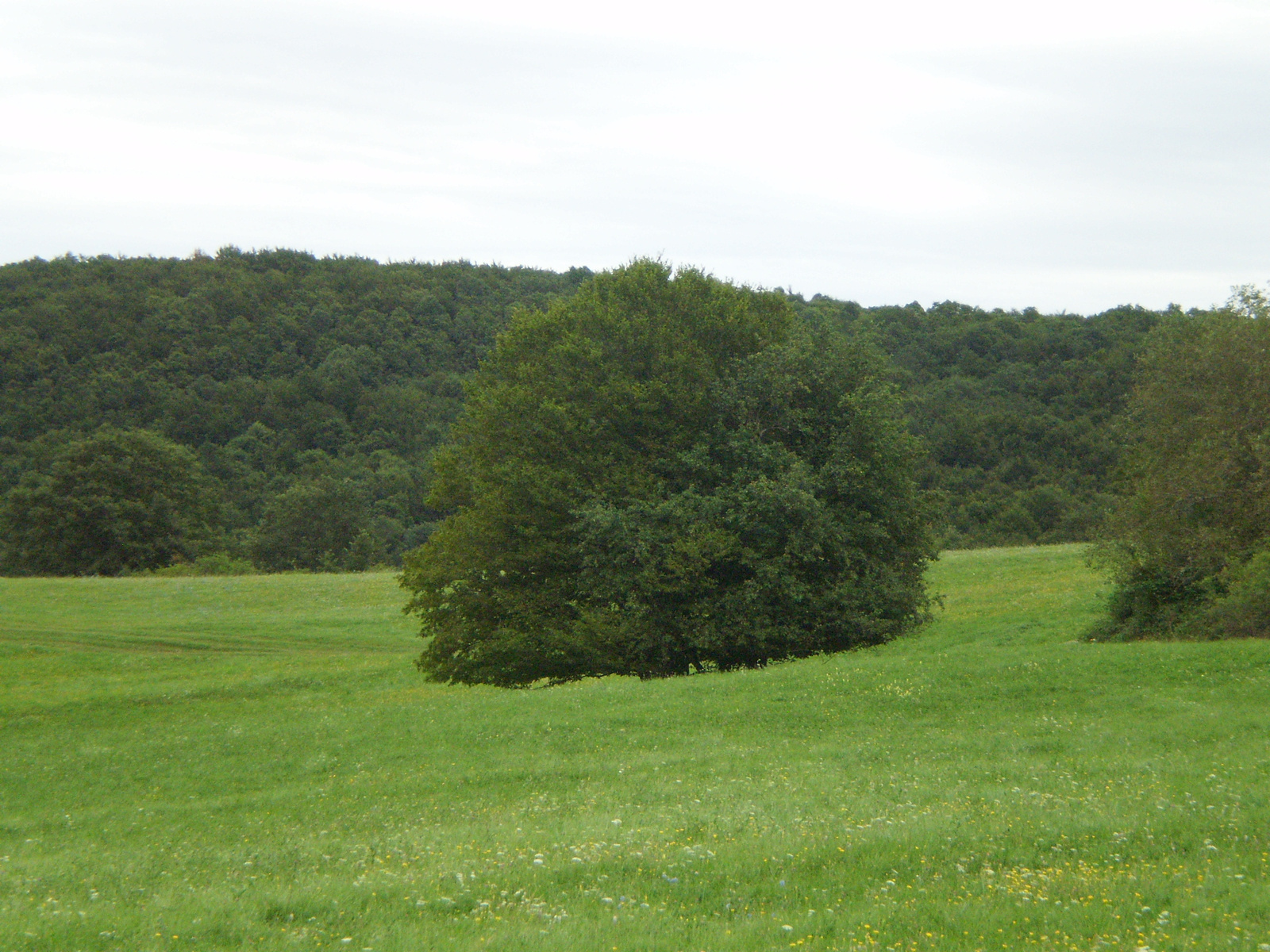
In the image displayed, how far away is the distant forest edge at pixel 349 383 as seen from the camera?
75875mm

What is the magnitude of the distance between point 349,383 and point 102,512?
1668 inches

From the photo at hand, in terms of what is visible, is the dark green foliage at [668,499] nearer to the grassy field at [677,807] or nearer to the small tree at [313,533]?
the grassy field at [677,807]

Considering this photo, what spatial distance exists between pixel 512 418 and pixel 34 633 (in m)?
22.3

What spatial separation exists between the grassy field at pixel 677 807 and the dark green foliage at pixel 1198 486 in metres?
2.33

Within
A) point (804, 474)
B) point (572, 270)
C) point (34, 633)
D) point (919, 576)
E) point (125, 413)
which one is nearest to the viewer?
point (804, 474)

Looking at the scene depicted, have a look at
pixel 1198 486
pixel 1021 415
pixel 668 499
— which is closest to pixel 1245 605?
pixel 1198 486

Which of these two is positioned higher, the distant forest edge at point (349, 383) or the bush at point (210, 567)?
the distant forest edge at point (349, 383)

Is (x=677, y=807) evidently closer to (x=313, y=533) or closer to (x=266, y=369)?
(x=313, y=533)

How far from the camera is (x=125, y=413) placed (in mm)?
100938

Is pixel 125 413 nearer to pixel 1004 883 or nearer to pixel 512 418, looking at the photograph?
pixel 512 418

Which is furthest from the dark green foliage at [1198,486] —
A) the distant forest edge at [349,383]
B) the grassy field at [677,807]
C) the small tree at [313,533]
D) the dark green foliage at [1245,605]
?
the small tree at [313,533]

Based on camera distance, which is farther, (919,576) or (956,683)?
(919,576)

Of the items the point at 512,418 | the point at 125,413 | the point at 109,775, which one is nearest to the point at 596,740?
the point at 109,775

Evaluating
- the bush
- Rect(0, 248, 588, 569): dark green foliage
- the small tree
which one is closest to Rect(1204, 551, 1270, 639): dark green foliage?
the bush
